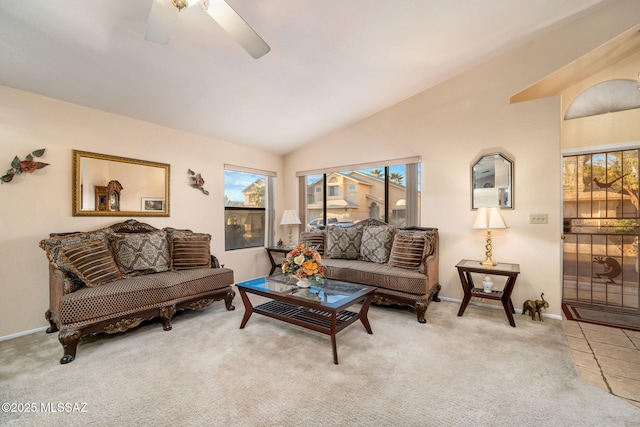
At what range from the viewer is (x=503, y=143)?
3389 mm

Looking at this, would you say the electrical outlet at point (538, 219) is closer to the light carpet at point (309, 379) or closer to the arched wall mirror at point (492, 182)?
the arched wall mirror at point (492, 182)

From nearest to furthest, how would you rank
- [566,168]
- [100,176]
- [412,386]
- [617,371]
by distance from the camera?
[412,386], [617,371], [100,176], [566,168]

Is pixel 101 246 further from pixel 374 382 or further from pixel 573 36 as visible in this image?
pixel 573 36

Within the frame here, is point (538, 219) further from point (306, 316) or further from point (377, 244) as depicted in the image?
point (306, 316)

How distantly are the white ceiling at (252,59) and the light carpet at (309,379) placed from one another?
8.28 feet

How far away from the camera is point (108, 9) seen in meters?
1.95

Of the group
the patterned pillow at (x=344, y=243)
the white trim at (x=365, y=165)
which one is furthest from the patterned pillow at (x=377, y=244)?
the white trim at (x=365, y=165)

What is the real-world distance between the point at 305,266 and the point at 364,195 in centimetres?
236

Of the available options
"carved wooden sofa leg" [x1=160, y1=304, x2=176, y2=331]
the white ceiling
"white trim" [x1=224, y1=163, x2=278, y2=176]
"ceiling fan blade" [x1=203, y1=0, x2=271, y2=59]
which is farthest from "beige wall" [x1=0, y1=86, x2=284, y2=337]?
"ceiling fan blade" [x1=203, y1=0, x2=271, y2=59]

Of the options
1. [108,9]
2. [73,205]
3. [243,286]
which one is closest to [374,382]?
[243,286]

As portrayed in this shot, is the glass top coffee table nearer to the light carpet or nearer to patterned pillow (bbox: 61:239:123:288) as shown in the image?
the light carpet

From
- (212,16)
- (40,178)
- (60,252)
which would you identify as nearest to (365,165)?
(212,16)

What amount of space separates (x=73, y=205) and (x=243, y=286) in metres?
2.09

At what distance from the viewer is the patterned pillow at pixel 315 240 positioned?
4348 mm
